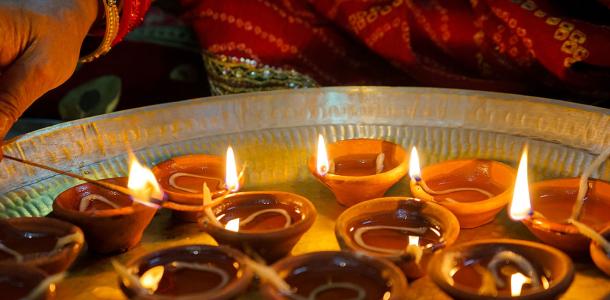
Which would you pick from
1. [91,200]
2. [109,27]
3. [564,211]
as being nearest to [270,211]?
[91,200]

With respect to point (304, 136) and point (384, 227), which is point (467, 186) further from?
point (304, 136)

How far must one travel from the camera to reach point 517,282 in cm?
88

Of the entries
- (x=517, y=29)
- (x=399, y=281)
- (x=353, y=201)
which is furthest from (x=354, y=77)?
(x=399, y=281)

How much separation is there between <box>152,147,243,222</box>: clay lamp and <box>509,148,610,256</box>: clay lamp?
1.37 ft

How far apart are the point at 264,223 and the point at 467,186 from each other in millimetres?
343

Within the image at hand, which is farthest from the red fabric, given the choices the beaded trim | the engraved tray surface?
the engraved tray surface

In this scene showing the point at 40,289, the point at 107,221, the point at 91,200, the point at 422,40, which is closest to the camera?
the point at 40,289

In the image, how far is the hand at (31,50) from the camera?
1091 mm

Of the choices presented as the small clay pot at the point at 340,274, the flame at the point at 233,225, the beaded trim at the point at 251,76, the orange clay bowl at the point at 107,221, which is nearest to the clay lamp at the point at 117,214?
the orange clay bowl at the point at 107,221

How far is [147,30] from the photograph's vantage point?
2.14 metres

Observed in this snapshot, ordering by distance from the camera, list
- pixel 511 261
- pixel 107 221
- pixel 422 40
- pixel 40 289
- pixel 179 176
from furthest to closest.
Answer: pixel 422 40 < pixel 179 176 < pixel 107 221 < pixel 511 261 < pixel 40 289

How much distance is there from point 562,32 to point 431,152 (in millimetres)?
441

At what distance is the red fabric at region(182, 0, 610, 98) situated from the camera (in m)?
1.56

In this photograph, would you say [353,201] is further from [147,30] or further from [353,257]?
[147,30]
